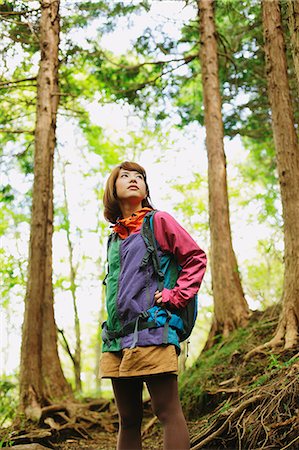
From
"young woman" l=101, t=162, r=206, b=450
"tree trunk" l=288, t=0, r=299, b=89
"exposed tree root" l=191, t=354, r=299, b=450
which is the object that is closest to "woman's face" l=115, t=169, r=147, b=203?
"young woman" l=101, t=162, r=206, b=450

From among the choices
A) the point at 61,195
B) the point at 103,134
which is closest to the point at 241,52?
the point at 103,134

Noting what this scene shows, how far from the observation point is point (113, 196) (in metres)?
3.27

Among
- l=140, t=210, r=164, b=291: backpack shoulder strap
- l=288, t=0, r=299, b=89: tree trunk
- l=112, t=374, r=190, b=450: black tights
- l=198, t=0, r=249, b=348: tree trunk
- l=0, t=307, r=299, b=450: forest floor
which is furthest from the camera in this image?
l=198, t=0, r=249, b=348: tree trunk

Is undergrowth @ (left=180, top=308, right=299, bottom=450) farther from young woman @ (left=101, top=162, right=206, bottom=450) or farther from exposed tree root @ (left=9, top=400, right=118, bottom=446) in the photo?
exposed tree root @ (left=9, top=400, right=118, bottom=446)

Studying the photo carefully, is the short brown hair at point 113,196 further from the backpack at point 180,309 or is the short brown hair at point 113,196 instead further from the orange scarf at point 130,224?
the backpack at point 180,309

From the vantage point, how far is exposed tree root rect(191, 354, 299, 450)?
333 centimetres

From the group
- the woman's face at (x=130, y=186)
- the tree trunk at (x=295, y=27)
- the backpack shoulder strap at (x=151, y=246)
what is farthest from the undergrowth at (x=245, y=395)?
the tree trunk at (x=295, y=27)

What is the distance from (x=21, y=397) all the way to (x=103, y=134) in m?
12.5

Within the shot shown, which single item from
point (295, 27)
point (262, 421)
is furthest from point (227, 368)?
point (295, 27)

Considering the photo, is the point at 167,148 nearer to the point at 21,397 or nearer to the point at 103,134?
the point at 103,134

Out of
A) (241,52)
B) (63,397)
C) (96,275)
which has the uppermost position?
(241,52)

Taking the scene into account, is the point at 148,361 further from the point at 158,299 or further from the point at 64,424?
the point at 64,424

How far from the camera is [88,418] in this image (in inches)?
251

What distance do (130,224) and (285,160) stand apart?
10.7 ft
